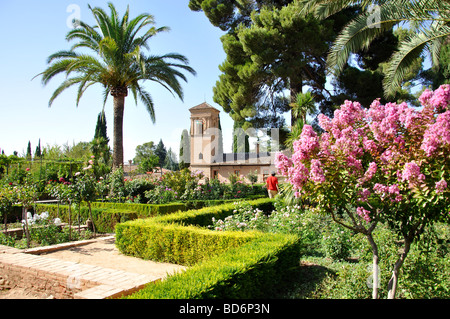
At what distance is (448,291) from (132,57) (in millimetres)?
12322

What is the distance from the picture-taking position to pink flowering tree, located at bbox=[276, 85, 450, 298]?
2577 mm

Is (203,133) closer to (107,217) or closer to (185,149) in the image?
(185,149)

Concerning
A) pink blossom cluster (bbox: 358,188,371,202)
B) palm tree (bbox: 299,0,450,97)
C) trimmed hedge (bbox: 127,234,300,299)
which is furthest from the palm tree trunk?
pink blossom cluster (bbox: 358,188,371,202)

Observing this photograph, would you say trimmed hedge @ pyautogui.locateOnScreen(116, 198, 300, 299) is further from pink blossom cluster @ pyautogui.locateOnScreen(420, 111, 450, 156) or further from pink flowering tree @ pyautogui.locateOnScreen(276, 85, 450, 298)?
pink blossom cluster @ pyautogui.locateOnScreen(420, 111, 450, 156)

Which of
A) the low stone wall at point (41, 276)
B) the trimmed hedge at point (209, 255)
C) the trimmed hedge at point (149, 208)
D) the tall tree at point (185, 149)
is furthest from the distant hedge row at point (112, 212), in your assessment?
the tall tree at point (185, 149)

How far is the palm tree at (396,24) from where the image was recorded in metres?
6.74

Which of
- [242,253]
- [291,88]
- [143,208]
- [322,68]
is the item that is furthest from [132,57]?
[242,253]

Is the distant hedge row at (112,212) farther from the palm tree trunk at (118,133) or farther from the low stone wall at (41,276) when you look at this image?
the low stone wall at (41,276)

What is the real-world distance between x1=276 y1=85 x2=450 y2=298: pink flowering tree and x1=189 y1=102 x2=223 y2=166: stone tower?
996 inches

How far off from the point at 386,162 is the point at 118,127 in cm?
1158

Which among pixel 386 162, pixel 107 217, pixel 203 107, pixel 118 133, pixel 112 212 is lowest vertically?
pixel 107 217

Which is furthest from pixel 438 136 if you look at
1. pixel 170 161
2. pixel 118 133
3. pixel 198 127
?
pixel 170 161

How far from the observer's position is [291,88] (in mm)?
15352

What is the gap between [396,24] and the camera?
774 centimetres
